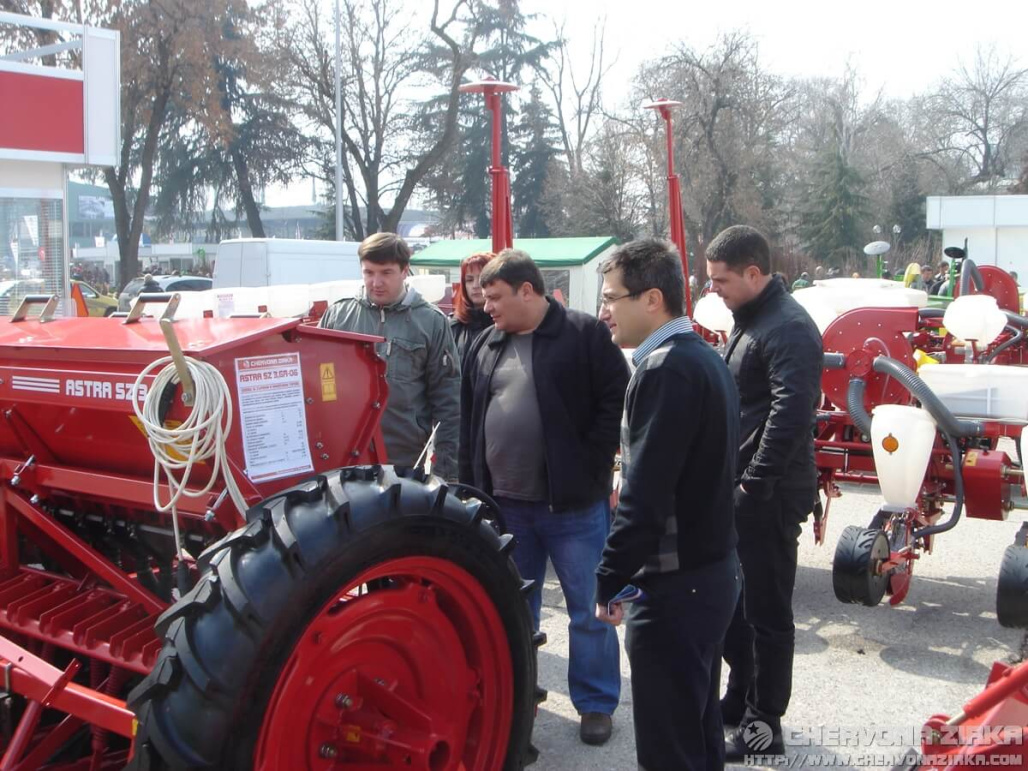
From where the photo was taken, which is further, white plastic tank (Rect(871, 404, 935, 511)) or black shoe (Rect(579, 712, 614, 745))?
white plastic tank (Rect(871, 404, 935, 511))

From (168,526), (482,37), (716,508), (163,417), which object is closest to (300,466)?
(163,417)

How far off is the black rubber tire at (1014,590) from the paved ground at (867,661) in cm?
20

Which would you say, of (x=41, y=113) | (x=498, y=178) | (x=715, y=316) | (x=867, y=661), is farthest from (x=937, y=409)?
(x=41, y=113)

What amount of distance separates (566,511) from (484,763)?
1.06m

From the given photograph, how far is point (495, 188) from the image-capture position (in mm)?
7062

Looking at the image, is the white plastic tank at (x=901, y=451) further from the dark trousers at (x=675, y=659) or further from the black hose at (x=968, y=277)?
the black hose at (x=968, y=277)

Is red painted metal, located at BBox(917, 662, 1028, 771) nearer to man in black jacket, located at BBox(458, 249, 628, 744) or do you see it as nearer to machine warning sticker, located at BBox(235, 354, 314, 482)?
man in black jacket, located at BBox(458, 249, 628, 744)

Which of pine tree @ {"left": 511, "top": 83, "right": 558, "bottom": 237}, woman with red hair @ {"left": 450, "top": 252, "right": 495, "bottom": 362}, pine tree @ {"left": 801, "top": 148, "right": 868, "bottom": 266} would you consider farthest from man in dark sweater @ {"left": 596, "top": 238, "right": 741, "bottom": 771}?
pine tree @ {"left": 511, "top": 83, "right": 558, "bottom": 237}

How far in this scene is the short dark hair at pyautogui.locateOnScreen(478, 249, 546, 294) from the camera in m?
3.59

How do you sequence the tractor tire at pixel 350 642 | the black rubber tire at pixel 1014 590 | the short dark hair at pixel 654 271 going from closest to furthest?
1. the tractor tire at pixel 350 642
2. the short dark hair at pixel 654 271
3. the black rubber tire at pixel 1014 590

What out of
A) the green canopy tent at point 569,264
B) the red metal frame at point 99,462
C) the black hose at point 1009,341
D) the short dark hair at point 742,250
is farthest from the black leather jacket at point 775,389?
the green canopy tent at point 569,264

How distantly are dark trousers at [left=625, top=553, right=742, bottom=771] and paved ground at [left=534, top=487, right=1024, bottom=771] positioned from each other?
1.07 m

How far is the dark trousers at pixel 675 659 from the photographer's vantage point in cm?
251

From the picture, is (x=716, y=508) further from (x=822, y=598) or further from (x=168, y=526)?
(x=822, y=598)
